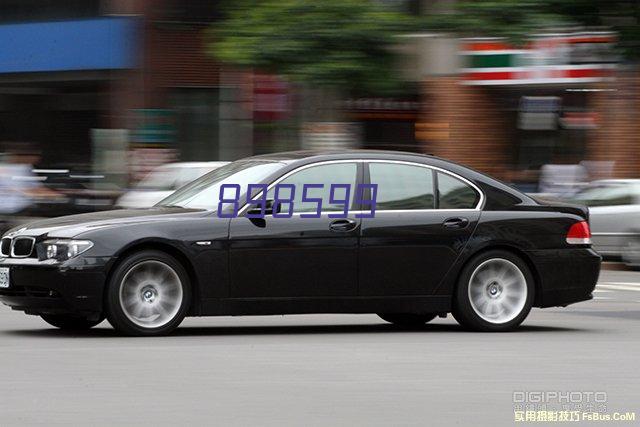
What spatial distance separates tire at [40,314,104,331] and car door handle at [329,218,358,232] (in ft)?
6.49

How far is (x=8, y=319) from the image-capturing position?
1217cm

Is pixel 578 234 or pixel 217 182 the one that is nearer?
pixel 217 182

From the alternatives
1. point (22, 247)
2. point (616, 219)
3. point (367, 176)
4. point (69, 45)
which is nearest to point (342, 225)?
point (367, 176)

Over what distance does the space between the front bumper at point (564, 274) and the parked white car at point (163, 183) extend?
10945 mm

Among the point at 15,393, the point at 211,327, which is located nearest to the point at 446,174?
the point at 211,327

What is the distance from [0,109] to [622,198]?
18206 millimetres

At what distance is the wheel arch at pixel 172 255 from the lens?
10.5m

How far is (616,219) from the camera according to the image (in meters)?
22.4

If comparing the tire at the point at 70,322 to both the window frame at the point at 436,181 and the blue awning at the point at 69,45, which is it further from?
the blue awning at the point at 69,45

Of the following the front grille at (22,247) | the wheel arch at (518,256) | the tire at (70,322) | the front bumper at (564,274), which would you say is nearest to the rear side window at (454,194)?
the wheel arch at (518,256)

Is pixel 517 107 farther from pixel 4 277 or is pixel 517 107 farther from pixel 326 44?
pixel 4 277

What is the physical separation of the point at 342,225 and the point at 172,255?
4.30 feet

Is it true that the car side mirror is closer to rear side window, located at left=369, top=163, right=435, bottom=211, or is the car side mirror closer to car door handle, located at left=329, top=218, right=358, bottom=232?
car door handle, located at left=329, top=218, right=358, bottom=232

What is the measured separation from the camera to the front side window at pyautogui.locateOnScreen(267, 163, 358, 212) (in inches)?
431
